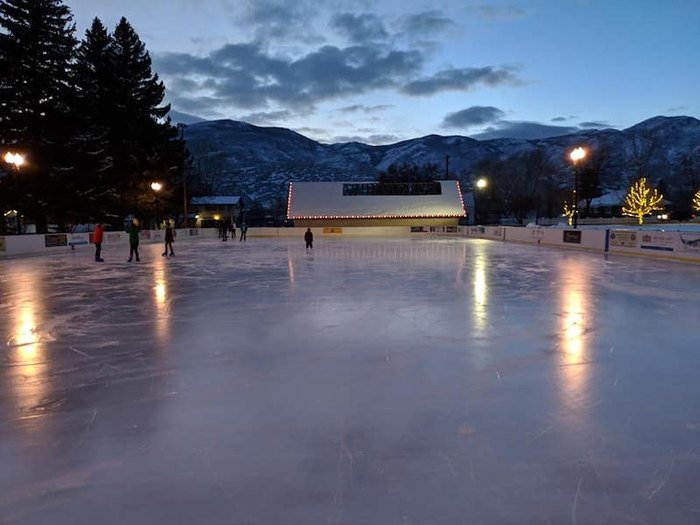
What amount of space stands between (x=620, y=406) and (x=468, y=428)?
1.45 metres

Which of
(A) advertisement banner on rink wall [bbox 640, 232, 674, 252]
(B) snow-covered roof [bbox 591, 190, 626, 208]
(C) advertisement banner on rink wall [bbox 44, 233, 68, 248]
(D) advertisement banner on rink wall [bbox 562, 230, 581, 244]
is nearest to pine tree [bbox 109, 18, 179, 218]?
(C) advertisement banner on rink wall [bbox 44, 233, 68, 248]

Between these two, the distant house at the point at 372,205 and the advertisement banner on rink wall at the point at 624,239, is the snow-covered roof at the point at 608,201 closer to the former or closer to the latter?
the distant house at the point at 372,205

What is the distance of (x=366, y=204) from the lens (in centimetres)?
5753

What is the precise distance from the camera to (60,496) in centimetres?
279

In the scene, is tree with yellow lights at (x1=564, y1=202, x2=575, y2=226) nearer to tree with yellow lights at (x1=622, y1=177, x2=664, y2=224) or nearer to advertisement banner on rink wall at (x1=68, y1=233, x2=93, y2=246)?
tree with yellow lights at (x1=622, y1=177, x2=664, y2=224)

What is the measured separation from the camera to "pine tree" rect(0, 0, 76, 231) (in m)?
31.0

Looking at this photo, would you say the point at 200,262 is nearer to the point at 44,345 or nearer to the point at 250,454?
the point at 44,345

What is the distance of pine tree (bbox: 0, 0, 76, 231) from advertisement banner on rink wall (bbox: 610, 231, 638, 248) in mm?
32723

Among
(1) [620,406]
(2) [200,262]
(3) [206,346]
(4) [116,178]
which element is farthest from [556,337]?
(4) [116,178]

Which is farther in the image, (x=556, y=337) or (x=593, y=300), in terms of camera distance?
(x=593, y=300)

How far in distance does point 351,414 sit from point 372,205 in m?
54.1


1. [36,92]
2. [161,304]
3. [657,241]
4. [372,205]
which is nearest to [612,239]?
[657,241]

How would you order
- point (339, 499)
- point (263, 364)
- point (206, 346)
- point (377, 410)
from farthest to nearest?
point (206, 346), point (263, 364), point (377, 410), point (339, 499)

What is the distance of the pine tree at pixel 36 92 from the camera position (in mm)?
30984
